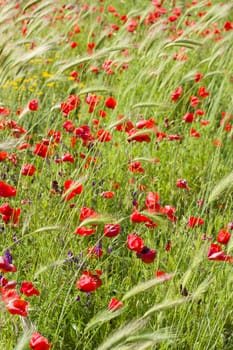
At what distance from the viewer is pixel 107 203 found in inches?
104

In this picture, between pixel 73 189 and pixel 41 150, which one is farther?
pixel 41 150

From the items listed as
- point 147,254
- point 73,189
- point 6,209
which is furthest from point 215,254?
point 6,209

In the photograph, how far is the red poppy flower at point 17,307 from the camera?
1389mm

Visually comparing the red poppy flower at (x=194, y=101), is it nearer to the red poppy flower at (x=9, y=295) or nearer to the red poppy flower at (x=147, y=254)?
the red poppy flower at (x=147, y=254)

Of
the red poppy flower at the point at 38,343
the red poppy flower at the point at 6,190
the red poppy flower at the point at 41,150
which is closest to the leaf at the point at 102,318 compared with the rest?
the red poppy flower at the point at 38,343

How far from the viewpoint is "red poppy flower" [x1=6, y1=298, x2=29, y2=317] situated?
1389 millimetres

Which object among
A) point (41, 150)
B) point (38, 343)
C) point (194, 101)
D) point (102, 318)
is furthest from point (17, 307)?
point (194, 101)

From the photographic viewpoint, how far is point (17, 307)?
1.41 metres

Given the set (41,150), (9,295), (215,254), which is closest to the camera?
(9,295)

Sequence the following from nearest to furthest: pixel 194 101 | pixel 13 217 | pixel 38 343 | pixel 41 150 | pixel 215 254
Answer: pixel 38 343 < pixel 215 254 < pixel 13 217 < pixel 41 150 < pixel 194 101

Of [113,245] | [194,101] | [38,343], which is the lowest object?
[113,245]

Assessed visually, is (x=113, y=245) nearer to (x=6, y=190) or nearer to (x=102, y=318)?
(x=6, y=190)

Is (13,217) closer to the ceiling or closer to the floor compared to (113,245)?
closer to the ceiling

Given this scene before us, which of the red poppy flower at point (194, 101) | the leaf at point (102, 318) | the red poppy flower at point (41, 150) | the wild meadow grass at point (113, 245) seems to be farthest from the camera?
the red poppy flower at point (194, 101)
